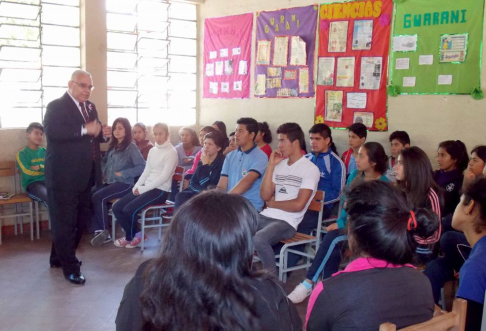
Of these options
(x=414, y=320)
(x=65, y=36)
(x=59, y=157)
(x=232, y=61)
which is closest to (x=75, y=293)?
(x=59, y=157)

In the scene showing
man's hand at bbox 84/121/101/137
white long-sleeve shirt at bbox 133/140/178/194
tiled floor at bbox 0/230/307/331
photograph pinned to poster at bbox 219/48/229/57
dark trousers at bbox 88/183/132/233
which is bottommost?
tiled floor at bbox 0/230/307/331

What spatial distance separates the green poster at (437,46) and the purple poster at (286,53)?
44.5 inches

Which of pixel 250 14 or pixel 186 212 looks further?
pixel 250 14

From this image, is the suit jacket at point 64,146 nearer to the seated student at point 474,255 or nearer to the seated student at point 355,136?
the seated student at point 355,136

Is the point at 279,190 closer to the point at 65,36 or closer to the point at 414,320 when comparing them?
the point at 414,320

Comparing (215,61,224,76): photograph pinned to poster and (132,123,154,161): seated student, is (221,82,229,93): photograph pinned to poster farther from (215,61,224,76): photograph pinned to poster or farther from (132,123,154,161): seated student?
(132,123,154,161): seated student

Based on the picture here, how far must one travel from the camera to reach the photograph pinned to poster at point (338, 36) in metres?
5.63

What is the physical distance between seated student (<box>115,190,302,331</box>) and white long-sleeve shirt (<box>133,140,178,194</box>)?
4138 mm

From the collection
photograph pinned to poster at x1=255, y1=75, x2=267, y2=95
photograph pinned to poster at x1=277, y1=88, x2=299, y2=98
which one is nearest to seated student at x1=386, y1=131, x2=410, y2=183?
photograph pinned to poster at x1=277, y1=88, x2=299, y2=98

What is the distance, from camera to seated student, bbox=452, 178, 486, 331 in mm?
2066

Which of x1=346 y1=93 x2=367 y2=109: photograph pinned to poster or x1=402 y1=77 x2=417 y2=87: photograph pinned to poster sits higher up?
x1=402 y1=77 x2=417 y2=87: photograph pinned to poster

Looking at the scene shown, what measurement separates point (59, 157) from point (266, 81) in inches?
128

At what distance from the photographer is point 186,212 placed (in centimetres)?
127

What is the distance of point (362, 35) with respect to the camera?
546 cm
